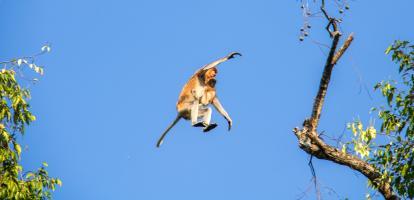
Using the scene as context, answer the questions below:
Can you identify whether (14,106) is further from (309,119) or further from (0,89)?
(309,119)

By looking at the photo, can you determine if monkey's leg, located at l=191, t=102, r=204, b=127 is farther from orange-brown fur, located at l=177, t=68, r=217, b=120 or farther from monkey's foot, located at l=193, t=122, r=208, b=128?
orange-brown fur, located at l=177, t=68, r=217, b=120

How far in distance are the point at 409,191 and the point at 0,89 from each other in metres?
4.68

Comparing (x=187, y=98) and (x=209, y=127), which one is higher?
(x=187, y=98)

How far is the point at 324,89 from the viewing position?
709 centimetres

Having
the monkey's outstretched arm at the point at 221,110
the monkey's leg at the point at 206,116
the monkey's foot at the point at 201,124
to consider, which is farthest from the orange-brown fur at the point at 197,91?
the monkey's foot at the point at 201,124

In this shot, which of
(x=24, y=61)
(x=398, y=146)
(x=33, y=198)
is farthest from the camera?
(x=24, y=61)

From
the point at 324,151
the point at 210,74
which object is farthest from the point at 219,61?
the point at 324,151

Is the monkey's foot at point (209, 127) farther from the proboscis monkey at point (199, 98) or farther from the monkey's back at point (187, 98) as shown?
the monkey's back at point (187, 98)

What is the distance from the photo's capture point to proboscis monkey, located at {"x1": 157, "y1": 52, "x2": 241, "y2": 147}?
35.4 ft

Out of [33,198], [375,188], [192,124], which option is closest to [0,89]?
[33,198]

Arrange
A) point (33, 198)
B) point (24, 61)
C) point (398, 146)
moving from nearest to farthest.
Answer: point (398, 146) < point (33, 198) < point (24, 61)

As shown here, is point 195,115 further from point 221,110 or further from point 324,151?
point 324,151

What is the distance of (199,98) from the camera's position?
11.0 metres

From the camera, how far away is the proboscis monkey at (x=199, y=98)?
10781 mm
